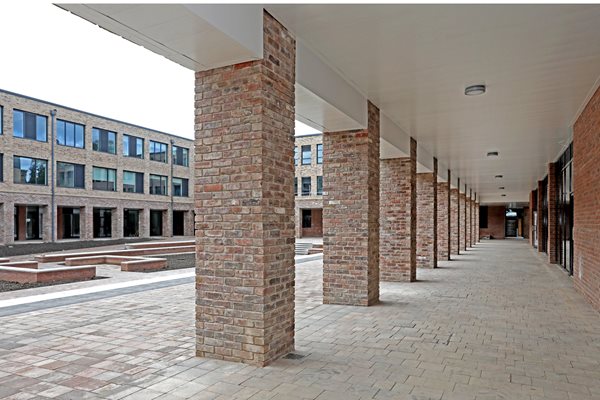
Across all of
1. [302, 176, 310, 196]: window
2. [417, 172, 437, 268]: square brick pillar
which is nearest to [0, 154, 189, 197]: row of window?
[302, 176, 310, 196]: window

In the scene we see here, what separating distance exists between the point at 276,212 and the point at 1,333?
4.02 m

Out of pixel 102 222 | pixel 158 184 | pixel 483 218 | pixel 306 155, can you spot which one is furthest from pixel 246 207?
pixel 483 218

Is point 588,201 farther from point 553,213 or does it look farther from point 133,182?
point 133,182

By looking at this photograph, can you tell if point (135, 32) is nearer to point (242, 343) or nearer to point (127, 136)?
point (242, 343)

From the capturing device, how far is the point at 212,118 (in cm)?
456

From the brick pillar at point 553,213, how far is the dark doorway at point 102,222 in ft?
95.9

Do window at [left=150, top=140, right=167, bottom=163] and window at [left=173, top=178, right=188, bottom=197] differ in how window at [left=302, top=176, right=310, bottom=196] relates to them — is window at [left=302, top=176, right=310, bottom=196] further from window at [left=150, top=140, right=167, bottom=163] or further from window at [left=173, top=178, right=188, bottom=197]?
window at [left=150, top=140, right=167, bottom=163]

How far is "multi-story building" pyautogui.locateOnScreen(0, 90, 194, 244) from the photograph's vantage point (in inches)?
1014

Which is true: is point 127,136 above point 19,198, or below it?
above

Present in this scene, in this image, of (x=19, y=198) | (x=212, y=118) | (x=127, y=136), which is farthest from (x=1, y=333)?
(x=127, y=136)

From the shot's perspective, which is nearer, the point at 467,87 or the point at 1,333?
the point at 1,333

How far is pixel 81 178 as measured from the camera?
1185 inches

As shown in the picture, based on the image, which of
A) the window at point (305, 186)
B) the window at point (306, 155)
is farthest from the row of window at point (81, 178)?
the window at point (306, 155)

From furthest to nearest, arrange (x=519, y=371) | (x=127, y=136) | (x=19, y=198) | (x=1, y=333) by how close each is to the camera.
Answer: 1. (x=127, y=136)
2. (x=19, y=198)
3. (x=1, y=333)
4. (x=519, y=371)
